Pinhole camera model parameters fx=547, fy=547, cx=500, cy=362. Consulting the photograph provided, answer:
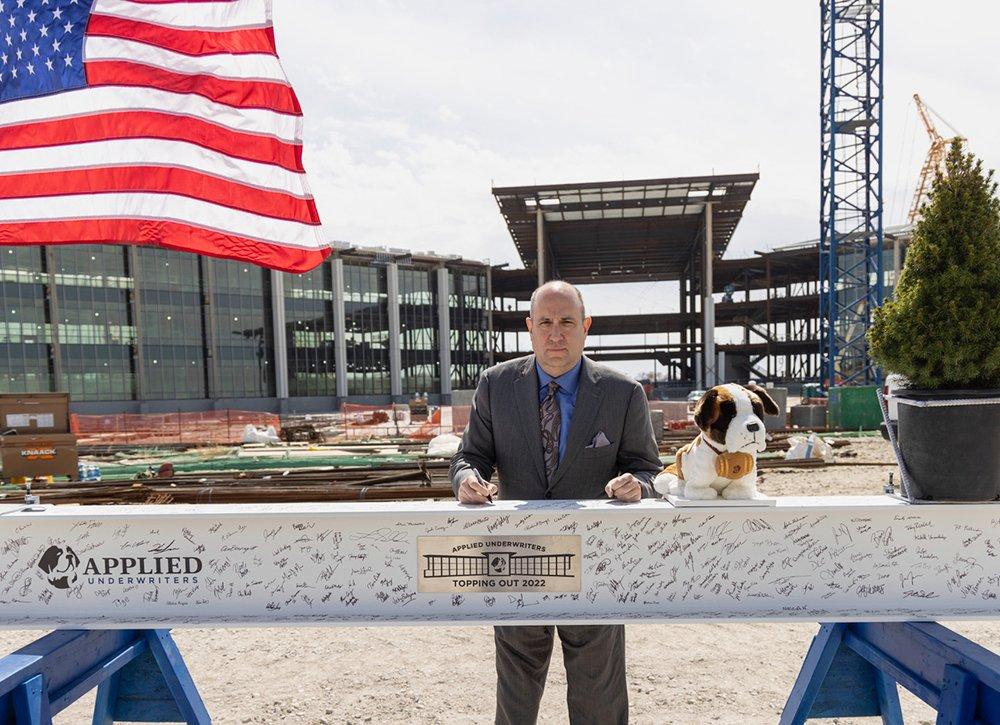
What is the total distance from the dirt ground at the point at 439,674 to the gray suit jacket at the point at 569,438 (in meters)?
2.25

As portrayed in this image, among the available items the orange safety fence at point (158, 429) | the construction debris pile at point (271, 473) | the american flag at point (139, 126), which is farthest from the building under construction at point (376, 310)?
the american flag at point (139, 126)

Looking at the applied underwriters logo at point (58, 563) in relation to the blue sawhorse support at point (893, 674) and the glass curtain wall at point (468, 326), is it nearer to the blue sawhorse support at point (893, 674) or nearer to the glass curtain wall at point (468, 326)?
the blue sawhorse support at point (893, 674)

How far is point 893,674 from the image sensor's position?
2.58 meters

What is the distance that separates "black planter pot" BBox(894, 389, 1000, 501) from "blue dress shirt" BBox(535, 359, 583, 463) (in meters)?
1.72

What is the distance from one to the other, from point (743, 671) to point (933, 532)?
2.94m

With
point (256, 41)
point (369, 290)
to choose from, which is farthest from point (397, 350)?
point (256, 41)

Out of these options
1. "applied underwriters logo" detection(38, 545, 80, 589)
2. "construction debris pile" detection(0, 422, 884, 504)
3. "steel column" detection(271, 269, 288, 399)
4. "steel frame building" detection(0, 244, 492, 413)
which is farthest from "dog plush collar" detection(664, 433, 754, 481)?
"steel column" detection(271, 269, 288, 399)

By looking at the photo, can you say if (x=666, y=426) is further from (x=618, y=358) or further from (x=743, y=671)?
(x=618, y=358)

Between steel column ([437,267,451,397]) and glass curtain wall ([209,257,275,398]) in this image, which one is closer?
glass curtain wall ([209,257,275,398])

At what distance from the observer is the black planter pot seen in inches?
104

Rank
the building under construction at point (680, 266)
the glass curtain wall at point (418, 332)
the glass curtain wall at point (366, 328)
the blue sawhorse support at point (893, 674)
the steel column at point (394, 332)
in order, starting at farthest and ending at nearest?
the glass curtain wall at point (418, 332) < the steel column at point (394, 332) < the glass curtain wall at point (366, 328) < the building under construction at point (680, 266) < the blue sawhorse support at point (893, 674)

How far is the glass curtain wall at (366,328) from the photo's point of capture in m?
57.2

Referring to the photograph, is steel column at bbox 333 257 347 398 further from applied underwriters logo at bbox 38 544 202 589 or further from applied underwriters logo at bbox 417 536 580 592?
applied underwriters logo at bbox 417 536 580 592

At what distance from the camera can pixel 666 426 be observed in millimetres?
24688
